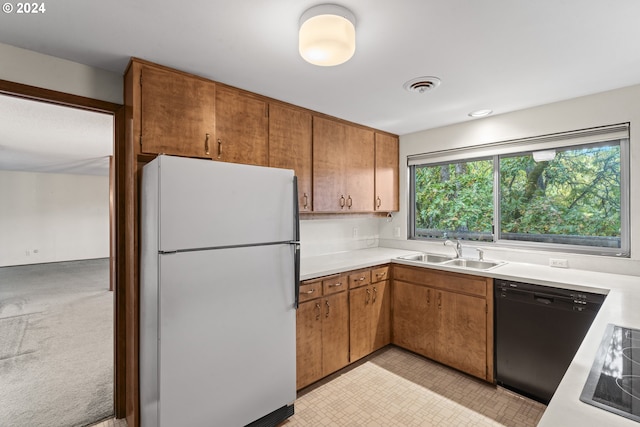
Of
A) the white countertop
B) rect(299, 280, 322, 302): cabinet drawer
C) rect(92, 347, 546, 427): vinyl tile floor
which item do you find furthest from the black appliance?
rect(299, 280, 322, 302): cabinet drawer

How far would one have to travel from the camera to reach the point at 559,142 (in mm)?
2633

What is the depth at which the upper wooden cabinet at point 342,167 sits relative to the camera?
2.90 m

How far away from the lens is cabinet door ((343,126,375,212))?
320cm

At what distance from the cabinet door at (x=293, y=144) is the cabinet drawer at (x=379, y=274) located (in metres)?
0.88

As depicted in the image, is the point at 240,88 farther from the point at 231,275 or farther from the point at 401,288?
the point at 401,288

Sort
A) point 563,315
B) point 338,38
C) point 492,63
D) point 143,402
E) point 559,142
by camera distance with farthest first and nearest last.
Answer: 1. point 559,142
2. point 563,315
3. point 492,63
4. point 143,402
5. point 338,38

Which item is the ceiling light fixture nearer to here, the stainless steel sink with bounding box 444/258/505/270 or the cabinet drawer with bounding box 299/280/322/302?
the cabinet drawer with bounding box 299/280/322/302

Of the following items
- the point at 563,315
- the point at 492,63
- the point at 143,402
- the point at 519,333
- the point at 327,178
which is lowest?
the point at 143,402

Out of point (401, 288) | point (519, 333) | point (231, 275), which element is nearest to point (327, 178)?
point (401, 288)

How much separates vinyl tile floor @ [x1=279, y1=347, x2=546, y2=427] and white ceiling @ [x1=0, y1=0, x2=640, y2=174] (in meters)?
2.35

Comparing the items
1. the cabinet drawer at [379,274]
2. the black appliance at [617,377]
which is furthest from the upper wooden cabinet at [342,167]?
the black appliance at [617,377]

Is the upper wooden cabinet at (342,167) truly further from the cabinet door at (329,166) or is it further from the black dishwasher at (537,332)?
the black dishwasher at (537,332)

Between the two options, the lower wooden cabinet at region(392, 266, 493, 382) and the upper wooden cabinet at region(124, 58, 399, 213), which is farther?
the lower wooden cabinet at region(392, 266, 493, 382)

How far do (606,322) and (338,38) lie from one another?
1.76m
